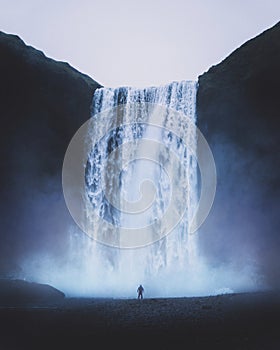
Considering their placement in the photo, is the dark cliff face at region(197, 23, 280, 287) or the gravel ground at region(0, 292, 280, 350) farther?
the dark cliff face at region(197, 23, 280, 287)

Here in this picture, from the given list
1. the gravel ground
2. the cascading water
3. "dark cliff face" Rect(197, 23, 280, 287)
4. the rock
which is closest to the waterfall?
the cascading water

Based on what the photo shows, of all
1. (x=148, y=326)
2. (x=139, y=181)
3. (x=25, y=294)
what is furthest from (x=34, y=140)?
(x=148, y=326)

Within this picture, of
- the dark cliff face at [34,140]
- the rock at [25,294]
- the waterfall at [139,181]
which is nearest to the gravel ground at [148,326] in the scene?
the rock at [25,294]

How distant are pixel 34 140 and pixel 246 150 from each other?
13.8 metres

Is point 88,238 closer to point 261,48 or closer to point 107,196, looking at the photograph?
point 107,196

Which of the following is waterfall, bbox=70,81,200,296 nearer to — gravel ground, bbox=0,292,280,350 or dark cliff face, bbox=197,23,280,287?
dark cliff face, bbox=197,23,280,287

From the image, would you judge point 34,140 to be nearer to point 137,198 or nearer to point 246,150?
point 137,198

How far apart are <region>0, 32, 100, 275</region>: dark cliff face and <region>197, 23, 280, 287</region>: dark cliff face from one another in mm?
8910

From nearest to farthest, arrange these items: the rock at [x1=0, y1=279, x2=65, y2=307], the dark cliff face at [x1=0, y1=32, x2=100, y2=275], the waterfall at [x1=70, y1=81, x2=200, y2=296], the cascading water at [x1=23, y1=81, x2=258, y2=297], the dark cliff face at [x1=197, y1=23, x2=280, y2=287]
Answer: the rock at [x1=0, y1=279, x2=65, y2=307] < the dark cliff face at [x1=197, y1=23, x2=280, y2=287] < the cascading water at [x1=23, y1=81, x2=258, y2=297] < the waterfall at [x1=70, y1=81, x2=200, y2=296] < the dark cliff face at [x1=0, y1=32, x2=100, y2=275]

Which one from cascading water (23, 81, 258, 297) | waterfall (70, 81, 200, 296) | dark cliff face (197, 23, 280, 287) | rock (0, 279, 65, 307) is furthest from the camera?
waterfall (70, 81, 200, 296)

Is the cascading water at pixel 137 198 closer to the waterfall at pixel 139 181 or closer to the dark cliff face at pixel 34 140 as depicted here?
the waterfall at pixel 139 181

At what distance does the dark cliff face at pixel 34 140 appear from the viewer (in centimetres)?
2588

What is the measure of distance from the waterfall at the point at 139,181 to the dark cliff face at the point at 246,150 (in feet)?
4.57

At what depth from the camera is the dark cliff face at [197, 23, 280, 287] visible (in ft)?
77.5
